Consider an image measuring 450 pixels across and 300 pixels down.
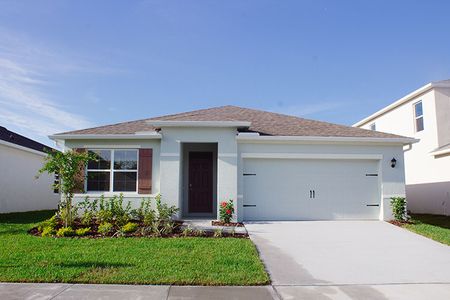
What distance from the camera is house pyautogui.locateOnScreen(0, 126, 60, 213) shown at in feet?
48.3

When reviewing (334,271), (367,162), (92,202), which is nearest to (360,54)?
(367,162)

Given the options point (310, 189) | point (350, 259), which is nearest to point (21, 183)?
point (310, 189)

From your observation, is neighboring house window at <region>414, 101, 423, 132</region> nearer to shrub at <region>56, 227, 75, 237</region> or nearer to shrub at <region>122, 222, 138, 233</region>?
shrub at <region>122, 222, 138, 233</region>

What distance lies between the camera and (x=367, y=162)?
12.0 m

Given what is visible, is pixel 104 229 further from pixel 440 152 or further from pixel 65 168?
pixel 440 152

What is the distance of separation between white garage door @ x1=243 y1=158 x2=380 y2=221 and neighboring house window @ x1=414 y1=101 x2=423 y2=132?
21.2 feet

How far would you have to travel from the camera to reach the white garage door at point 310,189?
38.3 ft

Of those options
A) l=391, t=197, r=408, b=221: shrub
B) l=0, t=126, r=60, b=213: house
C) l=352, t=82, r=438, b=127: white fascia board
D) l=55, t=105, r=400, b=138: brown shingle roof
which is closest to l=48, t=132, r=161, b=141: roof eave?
l=55, t=105, r=400, b=138: brown shingle roof

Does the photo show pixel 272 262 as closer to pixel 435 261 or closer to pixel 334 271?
pixel 334 271

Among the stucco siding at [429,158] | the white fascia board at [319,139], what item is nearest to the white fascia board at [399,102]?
the stucco siding at [429,158]

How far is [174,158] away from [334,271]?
6.86 meters

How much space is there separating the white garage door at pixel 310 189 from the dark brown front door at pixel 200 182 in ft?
6.75

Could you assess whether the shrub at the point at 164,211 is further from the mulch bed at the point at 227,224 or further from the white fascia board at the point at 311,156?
the white fascia board at the point at 311,156

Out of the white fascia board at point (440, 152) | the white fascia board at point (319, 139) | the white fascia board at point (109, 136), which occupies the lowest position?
the white fascia board at point (440, 152)
